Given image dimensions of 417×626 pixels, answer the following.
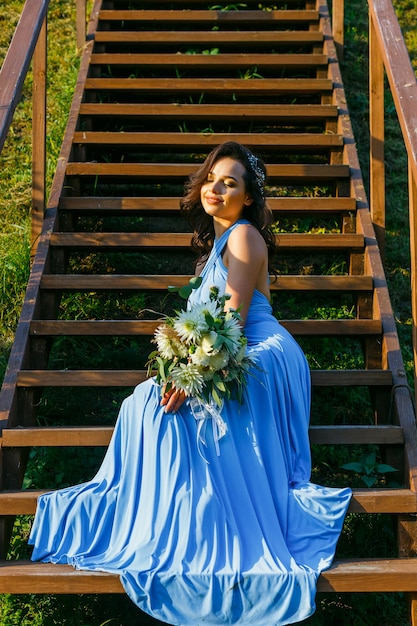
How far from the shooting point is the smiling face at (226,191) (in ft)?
12.4

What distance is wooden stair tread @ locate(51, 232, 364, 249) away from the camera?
458 cm

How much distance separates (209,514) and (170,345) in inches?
23.4

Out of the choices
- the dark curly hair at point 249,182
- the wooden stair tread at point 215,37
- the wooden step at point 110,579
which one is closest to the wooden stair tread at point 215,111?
the wooden stair tread at point 215,37

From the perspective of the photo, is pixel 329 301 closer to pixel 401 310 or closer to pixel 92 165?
pixel 401 310

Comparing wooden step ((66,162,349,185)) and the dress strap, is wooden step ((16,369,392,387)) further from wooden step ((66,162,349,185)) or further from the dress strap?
wooden step ((66,162,349,185))

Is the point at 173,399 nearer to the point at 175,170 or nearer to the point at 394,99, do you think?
the point at 394,99

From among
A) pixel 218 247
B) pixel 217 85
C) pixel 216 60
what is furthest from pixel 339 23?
pixel 218 247

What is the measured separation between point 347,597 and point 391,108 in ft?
13.3

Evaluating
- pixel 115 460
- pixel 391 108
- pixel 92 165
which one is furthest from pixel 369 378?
pixel 391 108

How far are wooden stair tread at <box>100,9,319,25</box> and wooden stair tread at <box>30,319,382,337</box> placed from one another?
2916 millimetres

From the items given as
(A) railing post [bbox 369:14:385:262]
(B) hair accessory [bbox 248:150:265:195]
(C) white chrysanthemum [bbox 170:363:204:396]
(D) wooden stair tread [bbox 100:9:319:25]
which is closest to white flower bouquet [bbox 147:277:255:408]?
(C) white chrysanthemum [bbox 170:363:204:396]

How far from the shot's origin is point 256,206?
385 cm

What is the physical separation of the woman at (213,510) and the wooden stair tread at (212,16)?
3.30 metres

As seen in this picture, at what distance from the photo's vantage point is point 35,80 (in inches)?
197
